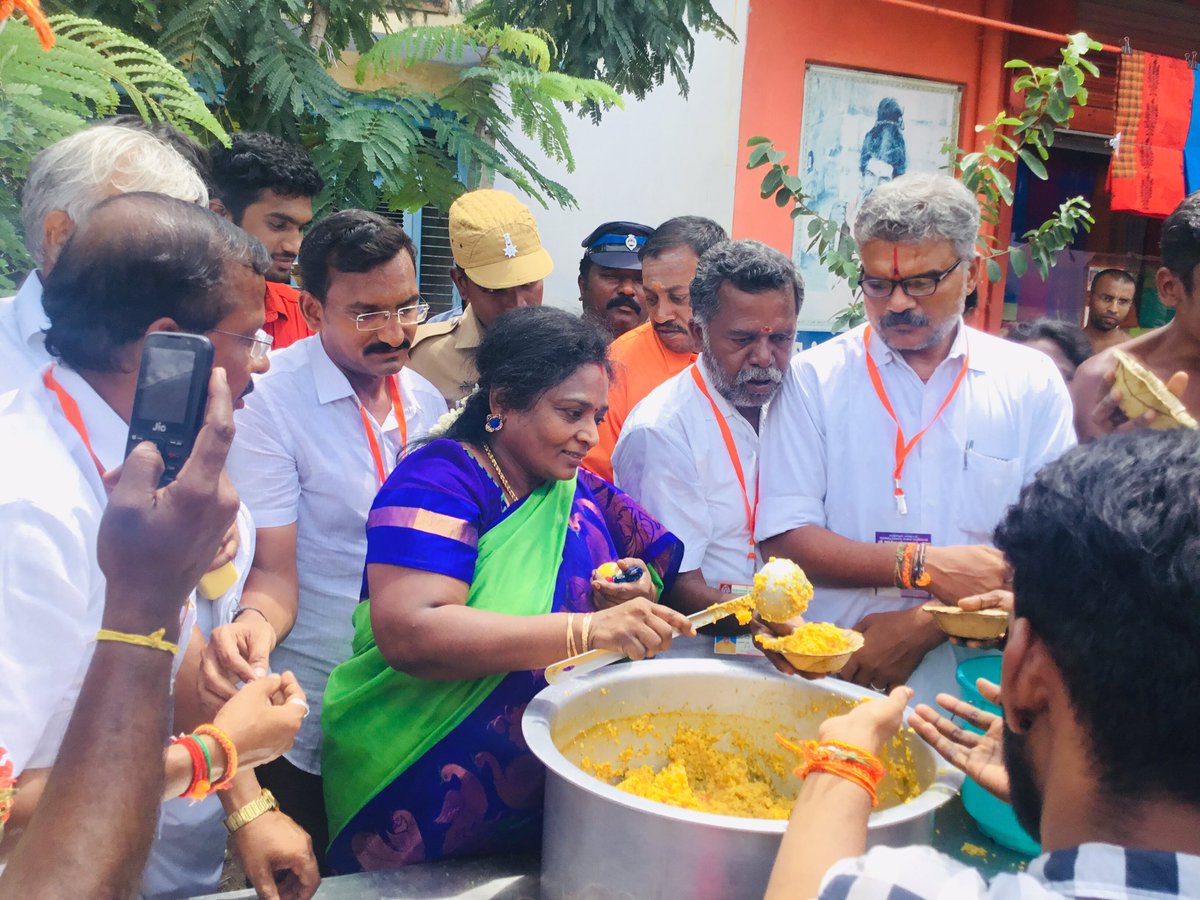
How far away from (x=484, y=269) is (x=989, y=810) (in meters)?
2.58

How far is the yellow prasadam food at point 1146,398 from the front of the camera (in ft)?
7.98

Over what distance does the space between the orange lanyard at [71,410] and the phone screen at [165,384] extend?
0.27 m

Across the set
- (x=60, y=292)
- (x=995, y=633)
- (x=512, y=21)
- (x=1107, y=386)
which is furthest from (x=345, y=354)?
(x=512, y=21)

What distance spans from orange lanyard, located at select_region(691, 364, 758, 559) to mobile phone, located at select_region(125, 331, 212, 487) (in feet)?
5.70

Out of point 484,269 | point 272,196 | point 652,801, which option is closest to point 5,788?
point 652,801

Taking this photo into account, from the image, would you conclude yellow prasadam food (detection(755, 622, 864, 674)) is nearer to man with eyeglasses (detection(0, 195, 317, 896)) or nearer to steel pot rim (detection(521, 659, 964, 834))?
steel pot rim (detection(521, 659, 964, 834))

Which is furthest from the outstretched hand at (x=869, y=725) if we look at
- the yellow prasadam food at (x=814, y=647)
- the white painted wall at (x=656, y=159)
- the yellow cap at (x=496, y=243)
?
the white painted wall at (x=656, y=159)

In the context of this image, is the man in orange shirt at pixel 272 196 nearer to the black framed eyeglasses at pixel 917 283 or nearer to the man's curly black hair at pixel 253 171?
the man's curly black hair at pixel 253 171

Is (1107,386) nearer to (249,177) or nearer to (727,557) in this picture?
(727,557)

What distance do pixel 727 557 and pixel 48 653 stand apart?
1.81 metres

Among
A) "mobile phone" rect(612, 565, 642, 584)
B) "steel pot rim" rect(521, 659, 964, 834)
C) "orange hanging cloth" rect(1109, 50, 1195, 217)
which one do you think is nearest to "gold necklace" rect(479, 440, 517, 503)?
"mobile phone" rect(612, 565, 642, 584)

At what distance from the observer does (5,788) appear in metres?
1.29

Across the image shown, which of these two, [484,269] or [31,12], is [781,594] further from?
[484,269]

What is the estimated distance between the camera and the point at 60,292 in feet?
5.23
